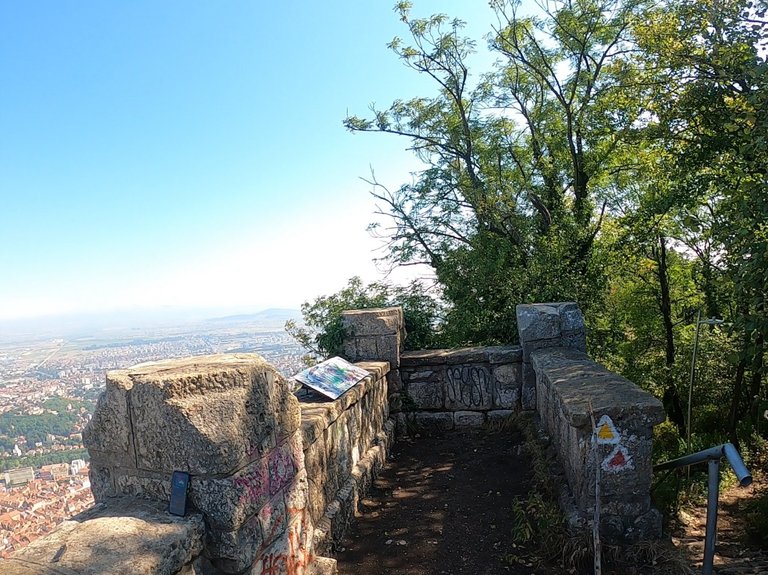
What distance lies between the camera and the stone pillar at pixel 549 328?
567 cm

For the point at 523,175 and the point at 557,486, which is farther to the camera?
the point at 523,175

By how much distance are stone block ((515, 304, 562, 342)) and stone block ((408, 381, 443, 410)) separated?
1173 mm

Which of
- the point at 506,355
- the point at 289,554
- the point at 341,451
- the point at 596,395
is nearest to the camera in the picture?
the point at 289,554

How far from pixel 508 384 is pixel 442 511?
2208 millimetres

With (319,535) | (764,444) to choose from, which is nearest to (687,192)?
(764,444)

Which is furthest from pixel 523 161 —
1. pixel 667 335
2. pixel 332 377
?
pixel 332 377

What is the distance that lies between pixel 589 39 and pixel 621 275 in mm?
4944

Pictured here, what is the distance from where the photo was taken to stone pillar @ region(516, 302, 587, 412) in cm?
567

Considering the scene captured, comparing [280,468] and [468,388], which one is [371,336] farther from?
[280,468]

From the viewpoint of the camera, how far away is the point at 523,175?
39.0 feet

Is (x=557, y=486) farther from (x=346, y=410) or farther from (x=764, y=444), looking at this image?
(x=764, y=444)

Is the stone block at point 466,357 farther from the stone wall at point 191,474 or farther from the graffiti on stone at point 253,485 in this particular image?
the graffiti on stone at point 253,485

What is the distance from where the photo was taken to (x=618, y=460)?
3152 mm

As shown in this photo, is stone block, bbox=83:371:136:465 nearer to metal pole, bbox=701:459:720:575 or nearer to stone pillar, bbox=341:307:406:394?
metal pole, bbox=701:459:720:575
